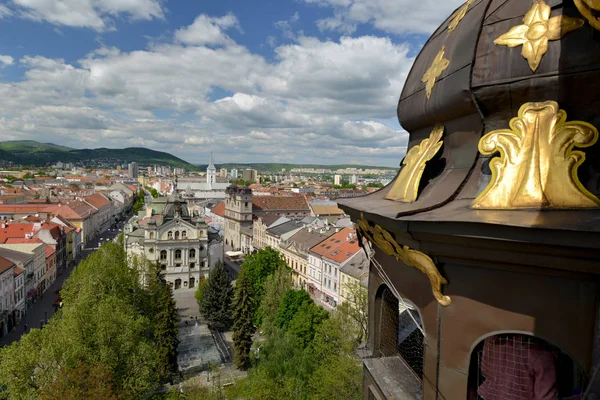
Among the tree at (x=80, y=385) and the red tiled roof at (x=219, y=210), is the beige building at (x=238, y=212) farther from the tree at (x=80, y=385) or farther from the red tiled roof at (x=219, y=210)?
the tree at (x=80, y=385)

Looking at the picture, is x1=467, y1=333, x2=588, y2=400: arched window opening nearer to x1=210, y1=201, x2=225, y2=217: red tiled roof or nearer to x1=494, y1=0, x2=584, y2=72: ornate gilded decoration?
x1=494, y1=0, x2=584, y2=72: ornate gilded decoration

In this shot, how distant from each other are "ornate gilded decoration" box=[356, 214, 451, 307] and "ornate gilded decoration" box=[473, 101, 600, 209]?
85cm

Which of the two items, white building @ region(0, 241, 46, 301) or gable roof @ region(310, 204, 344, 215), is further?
gable roof @ region(310, 204, 344, 215)

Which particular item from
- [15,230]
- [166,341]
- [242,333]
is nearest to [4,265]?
[15,230]

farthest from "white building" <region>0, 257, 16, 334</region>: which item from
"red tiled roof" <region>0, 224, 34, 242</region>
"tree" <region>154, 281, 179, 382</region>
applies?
"tree" <region>154, 281, 179, 382</region>

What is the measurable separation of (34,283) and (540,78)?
53.6 m

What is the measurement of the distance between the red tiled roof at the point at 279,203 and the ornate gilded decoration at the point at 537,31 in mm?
82063

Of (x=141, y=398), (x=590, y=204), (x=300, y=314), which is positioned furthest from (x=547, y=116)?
(x=300, y=314)

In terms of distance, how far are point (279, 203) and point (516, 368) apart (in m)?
86.3

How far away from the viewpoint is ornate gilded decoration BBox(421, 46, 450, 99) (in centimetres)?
482

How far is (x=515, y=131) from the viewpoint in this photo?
3.89 m

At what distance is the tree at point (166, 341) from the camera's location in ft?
91.8

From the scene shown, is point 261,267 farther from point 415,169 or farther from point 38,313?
point 415,169

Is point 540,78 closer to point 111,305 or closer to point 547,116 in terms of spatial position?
point 547,116
